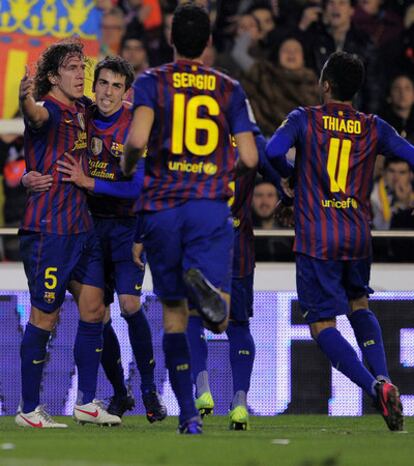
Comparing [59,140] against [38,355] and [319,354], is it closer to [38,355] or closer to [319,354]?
[38,355]

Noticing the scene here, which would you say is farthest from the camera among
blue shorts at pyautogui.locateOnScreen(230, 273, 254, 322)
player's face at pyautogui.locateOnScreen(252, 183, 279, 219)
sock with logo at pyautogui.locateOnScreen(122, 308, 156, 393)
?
player's face at pyautogui.locateOnScreen(252, 183, 279, 219)

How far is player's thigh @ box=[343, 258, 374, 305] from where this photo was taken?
6.98 meters

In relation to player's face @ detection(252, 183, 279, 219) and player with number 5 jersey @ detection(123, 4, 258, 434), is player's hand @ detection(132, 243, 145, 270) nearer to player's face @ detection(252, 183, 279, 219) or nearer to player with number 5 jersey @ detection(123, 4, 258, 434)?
player with number 5 jersey @ detection(123, 4, 258, 434)

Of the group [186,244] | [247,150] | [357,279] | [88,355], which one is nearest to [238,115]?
[247,150]

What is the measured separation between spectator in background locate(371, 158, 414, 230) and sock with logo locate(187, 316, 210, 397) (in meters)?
3.86

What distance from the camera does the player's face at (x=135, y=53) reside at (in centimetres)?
1116

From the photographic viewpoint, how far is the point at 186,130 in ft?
19.4

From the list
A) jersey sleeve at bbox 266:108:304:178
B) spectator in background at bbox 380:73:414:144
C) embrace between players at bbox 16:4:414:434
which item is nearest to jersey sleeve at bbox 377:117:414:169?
A: embrace between players at bbox 16:4:414:434

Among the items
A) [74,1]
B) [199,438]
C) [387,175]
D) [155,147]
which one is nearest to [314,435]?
[199,438]

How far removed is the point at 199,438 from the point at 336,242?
4.83ft

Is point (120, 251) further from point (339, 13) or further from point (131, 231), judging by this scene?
point (339, 13)

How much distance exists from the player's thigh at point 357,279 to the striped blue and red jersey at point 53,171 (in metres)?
1.25

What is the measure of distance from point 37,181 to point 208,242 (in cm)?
Answer: 139

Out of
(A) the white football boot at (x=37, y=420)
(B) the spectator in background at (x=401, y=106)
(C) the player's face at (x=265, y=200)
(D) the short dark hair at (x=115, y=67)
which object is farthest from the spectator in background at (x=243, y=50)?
(A) the white football boot at (x=37, y=420)
